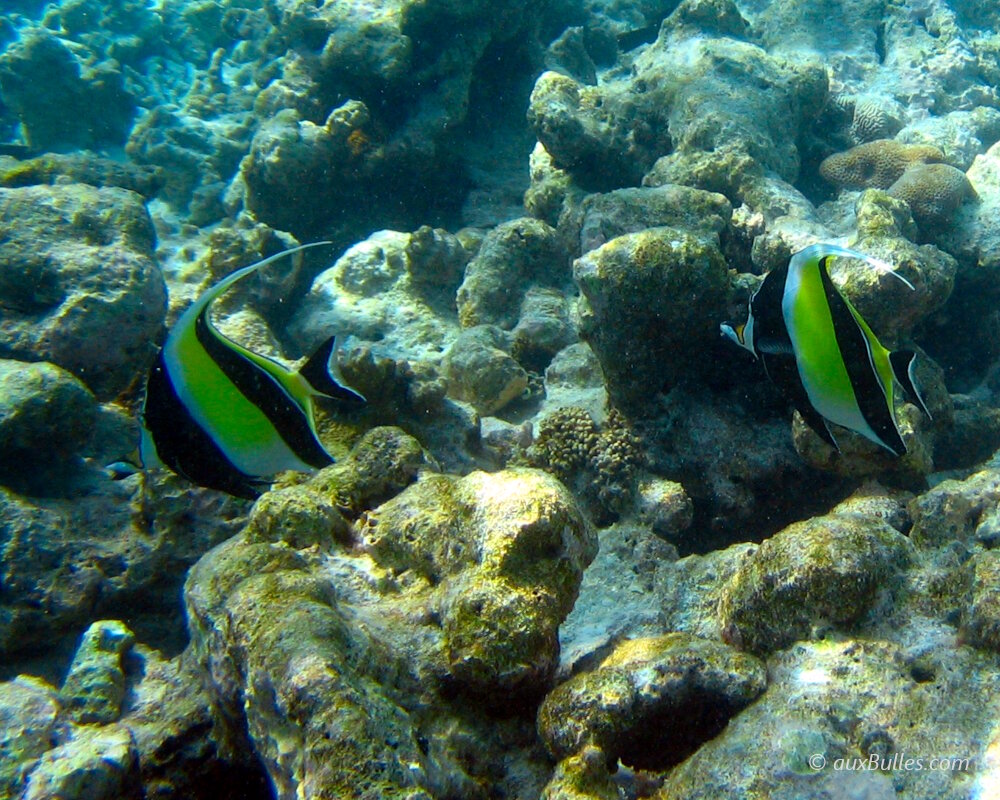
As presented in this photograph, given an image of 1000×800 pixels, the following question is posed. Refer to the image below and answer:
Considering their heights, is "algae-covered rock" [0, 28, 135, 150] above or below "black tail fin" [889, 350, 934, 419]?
below

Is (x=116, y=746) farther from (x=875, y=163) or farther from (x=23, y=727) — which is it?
(x=875, y=163)

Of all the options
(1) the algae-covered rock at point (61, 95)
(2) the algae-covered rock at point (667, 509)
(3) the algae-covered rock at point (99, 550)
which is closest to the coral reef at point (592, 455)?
(2) the algae-covered rock at point (667, 509)

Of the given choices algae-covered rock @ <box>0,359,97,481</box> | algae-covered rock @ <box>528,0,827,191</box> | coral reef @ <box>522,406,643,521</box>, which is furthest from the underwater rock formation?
algae-covered rock @ <box>528,0,827,191</box>

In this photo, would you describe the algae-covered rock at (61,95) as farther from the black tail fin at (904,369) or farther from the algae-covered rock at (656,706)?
the black tail fin at (904,369)

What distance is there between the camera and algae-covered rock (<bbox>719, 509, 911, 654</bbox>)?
82.6 inches

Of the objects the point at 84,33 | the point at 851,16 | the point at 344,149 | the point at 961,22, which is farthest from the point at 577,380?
the point at 84,33

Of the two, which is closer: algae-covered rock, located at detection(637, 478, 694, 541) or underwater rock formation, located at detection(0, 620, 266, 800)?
underwater rock formation, located at detection(0, 620, 266, 800)

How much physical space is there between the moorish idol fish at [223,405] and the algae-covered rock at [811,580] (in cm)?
170

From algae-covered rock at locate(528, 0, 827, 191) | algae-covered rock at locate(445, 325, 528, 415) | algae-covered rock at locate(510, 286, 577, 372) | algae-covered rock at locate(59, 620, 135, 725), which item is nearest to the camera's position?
algae-covered rock at locate(59, 620, 135, 725)

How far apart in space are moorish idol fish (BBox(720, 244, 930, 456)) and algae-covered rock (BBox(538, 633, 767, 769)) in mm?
1005

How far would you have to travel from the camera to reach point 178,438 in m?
1.39

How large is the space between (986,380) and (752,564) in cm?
401

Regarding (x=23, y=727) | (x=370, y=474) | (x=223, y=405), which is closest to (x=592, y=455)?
(x=370, y=474)

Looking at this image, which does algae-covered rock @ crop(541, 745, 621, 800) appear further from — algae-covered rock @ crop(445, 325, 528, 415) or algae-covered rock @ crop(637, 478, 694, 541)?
algae-covered rock @ crop(445, 325, 528, 415)
